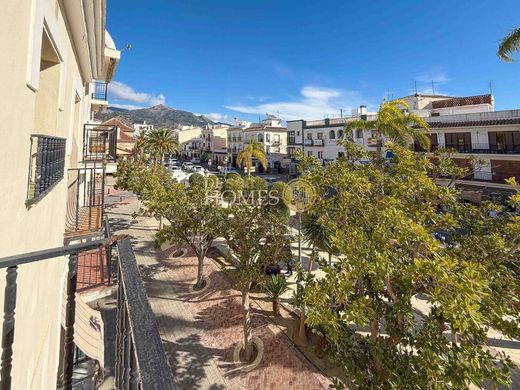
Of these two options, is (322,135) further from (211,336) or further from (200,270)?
(211,336)

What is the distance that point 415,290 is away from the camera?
207 inches

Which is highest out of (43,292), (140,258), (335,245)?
(335,245)

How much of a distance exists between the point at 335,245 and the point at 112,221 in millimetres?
24778

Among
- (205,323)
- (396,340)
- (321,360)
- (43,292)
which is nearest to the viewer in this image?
(43,292)

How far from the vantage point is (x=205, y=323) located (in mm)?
12375

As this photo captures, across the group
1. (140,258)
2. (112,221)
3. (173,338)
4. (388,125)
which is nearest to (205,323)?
(173,338)

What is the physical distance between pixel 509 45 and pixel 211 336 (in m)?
18.6

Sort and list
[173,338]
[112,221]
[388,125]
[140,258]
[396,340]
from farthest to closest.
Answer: [112,221]
[140,258]
[388,125]
[173,338]
[396,340]

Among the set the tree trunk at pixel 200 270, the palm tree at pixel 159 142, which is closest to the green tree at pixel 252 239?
the tree trunk at pixel 200 270

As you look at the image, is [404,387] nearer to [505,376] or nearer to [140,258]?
[505,376]

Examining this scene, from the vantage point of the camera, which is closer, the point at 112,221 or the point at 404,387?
A: the point at 404,387

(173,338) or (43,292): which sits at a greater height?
(43,292)

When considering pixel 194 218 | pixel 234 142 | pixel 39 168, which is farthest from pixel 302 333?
pixel 234 142

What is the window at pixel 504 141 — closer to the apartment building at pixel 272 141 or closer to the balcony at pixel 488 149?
the balcony at pixel 488 149
